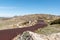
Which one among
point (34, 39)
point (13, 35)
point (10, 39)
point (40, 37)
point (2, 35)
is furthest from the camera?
point (13, 35)

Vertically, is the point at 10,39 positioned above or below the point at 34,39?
below

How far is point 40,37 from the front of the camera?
1598cm

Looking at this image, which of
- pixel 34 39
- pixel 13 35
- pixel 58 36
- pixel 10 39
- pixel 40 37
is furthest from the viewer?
pixel 13 35

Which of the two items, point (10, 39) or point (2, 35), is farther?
point (10, 39)

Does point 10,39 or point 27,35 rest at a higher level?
point 27,35

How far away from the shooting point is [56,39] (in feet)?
53.7

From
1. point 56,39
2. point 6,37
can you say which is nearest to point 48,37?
point 56,39

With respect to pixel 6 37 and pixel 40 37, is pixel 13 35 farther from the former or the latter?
pixel 40 37

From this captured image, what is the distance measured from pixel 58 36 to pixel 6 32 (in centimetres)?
655

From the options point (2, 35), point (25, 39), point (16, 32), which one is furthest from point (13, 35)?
point (25, 39)

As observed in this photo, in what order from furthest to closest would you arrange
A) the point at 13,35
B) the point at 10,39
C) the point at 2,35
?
the point at 13,35 → the point at 10,39 → the point at 2,35

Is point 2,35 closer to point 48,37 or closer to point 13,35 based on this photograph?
point 13,35

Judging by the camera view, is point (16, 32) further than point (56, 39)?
Yes

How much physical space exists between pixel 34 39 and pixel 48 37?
5.99ft
